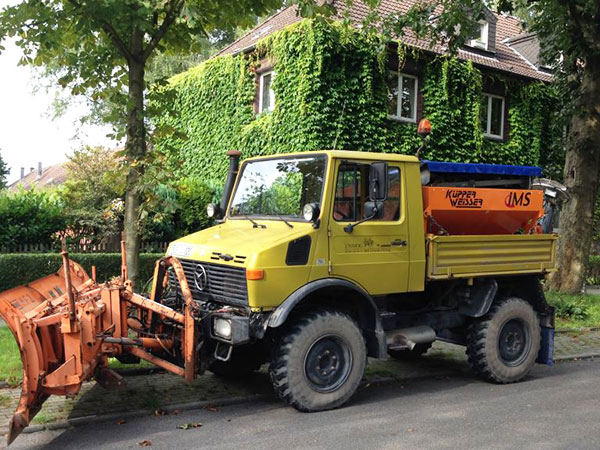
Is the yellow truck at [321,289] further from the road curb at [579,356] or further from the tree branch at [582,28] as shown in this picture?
the tree branch at [582,28]

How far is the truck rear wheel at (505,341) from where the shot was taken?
6945mm

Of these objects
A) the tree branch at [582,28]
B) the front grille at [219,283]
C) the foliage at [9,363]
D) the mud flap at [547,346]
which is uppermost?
the tree branch at [582,28]

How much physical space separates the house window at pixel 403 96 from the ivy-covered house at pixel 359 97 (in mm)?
28

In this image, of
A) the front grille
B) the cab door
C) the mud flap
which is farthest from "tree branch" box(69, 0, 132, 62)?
the mud flap

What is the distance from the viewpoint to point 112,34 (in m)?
7.67

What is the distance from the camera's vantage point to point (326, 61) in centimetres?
1524

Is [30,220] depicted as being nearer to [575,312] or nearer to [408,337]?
[408,337]

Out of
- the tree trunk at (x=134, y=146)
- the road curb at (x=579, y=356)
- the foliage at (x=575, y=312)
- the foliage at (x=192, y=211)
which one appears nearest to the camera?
the tree trunk at (x=134, y=146)

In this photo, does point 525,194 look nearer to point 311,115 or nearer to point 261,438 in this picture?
point 261,438

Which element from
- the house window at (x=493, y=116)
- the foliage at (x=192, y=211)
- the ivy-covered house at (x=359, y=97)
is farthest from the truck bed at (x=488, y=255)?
the house window at (x=493, y=116)

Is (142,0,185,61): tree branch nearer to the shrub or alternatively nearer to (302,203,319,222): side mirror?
(302,203,319,222): side mirror

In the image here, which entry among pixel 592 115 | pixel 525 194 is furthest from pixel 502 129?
pixel 525 194

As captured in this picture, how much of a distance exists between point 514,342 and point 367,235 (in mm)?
2434

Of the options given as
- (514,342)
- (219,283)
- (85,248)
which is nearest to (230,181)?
(219,283)
